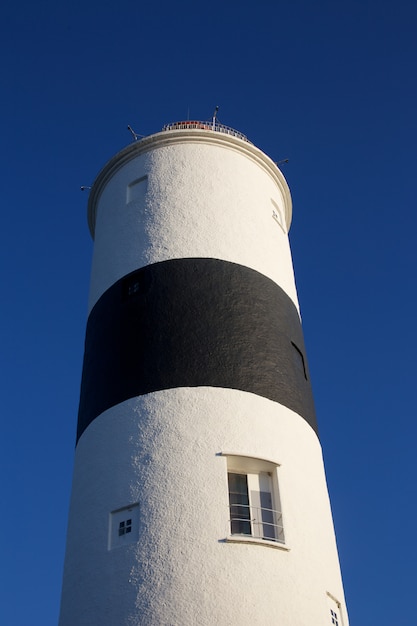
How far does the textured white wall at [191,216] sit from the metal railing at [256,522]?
5376 mm

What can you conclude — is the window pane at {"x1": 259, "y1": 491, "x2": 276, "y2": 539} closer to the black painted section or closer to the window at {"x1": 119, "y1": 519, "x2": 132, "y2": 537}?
the black painted section

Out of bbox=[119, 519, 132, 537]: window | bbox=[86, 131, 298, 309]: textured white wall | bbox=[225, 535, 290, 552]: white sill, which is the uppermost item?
bbox=[86, 131, 298, 309]: textured white wall

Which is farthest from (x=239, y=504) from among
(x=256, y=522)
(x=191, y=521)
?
(x=191, y=521)

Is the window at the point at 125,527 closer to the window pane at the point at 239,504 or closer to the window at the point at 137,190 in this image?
the window pane at the point at 239,504

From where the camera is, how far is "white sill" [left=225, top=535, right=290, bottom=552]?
1281 cm

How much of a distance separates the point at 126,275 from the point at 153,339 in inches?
82.6

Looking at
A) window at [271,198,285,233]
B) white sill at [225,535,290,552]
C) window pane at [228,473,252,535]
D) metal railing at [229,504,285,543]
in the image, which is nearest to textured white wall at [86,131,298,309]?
window at [271,198,285,233]

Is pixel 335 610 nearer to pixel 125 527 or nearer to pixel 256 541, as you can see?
pixel 256 541

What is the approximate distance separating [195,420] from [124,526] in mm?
2203

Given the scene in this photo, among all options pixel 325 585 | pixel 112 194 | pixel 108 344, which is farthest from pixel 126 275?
pixel 325 585

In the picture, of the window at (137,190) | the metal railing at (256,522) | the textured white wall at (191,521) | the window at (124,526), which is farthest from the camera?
the window at (137,190)

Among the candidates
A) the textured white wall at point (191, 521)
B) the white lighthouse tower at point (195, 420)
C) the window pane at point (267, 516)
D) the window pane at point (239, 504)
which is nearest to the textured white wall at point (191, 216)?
the white lighthouse tower at point (195, 420)

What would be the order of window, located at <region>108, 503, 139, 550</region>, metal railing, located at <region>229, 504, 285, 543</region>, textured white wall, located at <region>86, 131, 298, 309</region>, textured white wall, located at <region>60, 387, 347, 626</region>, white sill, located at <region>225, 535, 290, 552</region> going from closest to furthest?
textured white wall, located at <region>60, 387, 347, 626</region> < white sill, located at <region>225, 535, 290, 552</region> < window, located at <region>108, 503, 139, 550</region> < metal railing, located at <region>229, 504, 285, 543</region> < textured white wall, located at <region>86, 131, 298, 309</region>

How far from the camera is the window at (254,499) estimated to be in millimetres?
13539
